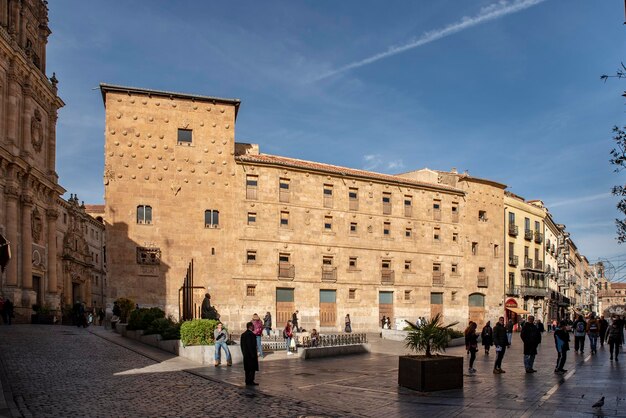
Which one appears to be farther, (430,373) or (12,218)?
(12,218)

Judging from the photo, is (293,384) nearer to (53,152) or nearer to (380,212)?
(380,212)

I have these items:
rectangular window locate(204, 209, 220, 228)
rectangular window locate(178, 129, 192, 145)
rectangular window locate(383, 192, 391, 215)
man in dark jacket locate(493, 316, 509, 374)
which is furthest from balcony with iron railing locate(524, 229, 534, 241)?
man in dark jacket locate(493, 316, 509, 374)

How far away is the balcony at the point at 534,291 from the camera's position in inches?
2274

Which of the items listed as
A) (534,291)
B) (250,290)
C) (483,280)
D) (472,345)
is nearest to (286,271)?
(250,290)

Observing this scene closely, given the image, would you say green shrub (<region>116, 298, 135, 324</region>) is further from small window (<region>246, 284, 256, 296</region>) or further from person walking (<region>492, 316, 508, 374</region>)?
person walking (<region>492, 316, 508, 374</region>)

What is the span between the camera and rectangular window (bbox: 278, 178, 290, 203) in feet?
141

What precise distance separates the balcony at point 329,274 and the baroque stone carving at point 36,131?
2432 cm

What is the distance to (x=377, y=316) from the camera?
45875 mm

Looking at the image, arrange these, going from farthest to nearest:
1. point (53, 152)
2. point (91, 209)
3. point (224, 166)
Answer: point (91, 209), point (53, 152), point (224, 166)

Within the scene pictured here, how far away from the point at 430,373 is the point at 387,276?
33.4 m

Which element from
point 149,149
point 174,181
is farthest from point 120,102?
point 174,181

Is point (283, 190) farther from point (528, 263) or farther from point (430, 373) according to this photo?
point (430, 373)

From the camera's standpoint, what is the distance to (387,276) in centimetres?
4672

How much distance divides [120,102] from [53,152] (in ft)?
42.2
